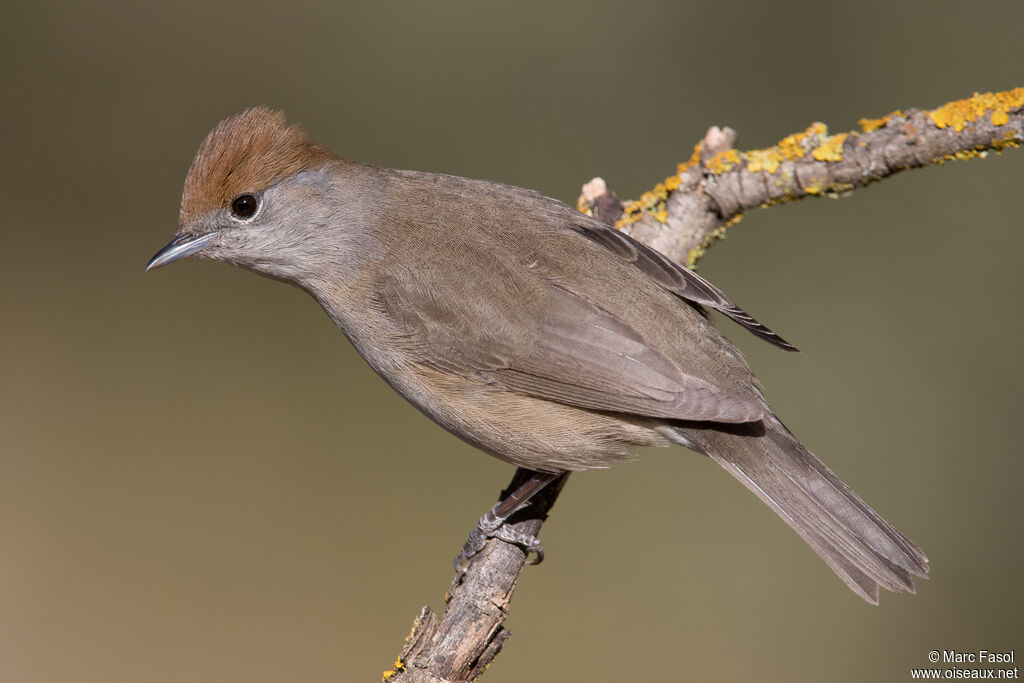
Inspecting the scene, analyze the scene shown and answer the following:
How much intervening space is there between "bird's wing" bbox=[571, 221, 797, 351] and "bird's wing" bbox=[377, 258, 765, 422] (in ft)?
1.11

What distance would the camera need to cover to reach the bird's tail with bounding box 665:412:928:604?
344 centimetres

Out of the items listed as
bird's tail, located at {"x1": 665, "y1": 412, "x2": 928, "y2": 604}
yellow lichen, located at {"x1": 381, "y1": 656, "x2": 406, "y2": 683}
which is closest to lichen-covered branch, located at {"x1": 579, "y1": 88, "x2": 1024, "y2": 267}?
bird's tail, located at {"x1": 665, "y1": 412, "x2": 928, "y2": 604}

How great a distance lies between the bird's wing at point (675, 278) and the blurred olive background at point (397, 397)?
6.80 feet

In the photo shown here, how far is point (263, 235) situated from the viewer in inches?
151

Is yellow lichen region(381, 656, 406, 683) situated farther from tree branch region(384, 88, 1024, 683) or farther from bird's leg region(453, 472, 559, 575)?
bird's leg region(453, 472, 559, 575)

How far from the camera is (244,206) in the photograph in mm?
Answer: 3828

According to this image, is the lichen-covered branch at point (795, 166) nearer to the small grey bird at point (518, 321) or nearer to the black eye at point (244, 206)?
the small grey bird at point (518, 321)

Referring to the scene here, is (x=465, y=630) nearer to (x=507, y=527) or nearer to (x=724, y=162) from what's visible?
(x=507, y=527)

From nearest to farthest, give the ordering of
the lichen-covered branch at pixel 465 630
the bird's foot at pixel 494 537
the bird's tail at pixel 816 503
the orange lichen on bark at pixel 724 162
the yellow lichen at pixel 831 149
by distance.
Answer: the lichen-covered branch at pixel 465 630 → the bird's tail at pixel 816 503 → the bird's foot at pixel 494 537 → the yellow lichen at pixel 831 149 → the orange lichen on bark at pixel 724 162

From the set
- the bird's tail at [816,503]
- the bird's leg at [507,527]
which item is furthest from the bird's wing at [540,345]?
the bird's leg at [507,527]

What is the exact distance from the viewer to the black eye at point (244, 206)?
12.5ft

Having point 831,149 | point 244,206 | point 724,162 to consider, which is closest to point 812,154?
point 831,149

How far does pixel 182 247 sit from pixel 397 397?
8.78 feet

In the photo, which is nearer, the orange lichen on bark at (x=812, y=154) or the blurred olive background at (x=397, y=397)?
the orange lichen on bark at (x=812, y=154)
